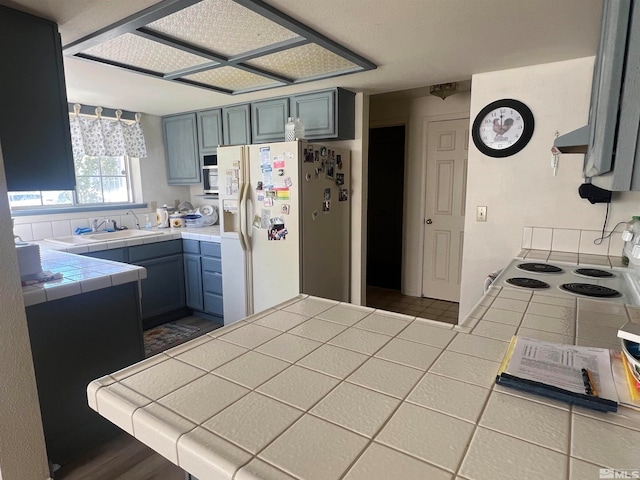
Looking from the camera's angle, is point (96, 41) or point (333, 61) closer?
point (96, 41)

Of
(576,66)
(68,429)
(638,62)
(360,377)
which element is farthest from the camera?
(576,66)

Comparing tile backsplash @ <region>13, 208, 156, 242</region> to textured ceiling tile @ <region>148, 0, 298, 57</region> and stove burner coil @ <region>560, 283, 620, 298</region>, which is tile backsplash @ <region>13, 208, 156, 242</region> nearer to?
textured ceiling tile @ <region>148, 0, 298, 57</region>

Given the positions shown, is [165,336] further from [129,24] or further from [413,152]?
[413,152]

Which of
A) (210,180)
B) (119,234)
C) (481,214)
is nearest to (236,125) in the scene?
(210,180)

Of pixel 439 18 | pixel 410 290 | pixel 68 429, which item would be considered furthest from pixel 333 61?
pixel 410 290

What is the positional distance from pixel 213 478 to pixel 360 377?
0.38m

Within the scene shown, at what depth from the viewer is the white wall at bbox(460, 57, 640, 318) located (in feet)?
7.55

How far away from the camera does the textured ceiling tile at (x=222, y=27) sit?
5.24ft

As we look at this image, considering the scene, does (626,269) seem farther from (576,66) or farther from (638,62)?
(638,62)

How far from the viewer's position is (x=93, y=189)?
12.3ft

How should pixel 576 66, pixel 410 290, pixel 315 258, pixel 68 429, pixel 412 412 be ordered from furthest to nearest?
1. pixel 410 290
2. pixel 315 258
3. pixel 576 66
4. pixel 68 429
5. pixel 412 412

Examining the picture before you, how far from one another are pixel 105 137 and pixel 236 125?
131cm

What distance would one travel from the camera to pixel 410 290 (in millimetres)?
4324

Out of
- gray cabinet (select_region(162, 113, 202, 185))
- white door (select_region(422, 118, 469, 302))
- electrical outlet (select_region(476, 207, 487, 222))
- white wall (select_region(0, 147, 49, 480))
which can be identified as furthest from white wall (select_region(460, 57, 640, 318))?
gray cabinet (select_region(162, 113, 202, 185))
